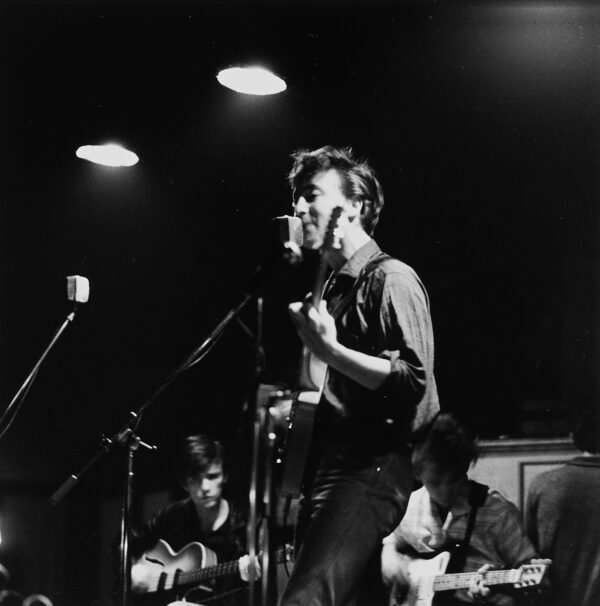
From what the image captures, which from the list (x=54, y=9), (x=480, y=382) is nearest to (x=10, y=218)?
(x=54, y=9)

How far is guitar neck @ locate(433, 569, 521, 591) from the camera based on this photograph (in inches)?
92.6

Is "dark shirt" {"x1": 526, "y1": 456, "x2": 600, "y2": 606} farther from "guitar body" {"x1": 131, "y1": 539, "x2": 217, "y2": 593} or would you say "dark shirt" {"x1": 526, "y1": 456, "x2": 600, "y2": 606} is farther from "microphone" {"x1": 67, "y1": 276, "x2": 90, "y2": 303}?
"microphone" {"x1": 67, "y1": 276, "x2": 90, "y2": 303}

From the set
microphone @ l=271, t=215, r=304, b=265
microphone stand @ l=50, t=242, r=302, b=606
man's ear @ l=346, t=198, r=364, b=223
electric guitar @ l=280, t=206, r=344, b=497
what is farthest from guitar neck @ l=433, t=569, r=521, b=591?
microphone @ l=271, t=215, r=304, b=265

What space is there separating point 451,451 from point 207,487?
0.94 meters

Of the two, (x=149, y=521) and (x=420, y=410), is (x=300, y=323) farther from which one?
(x=149, y=521)

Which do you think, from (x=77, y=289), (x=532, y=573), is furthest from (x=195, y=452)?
(x=532, y=573)

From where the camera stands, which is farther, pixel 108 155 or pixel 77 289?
pixel 108 155

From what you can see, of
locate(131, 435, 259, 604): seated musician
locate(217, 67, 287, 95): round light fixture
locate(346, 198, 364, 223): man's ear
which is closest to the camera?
locate(346, 198, 364, 223): man's ear

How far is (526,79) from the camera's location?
249cm

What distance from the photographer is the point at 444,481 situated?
95.7 inches

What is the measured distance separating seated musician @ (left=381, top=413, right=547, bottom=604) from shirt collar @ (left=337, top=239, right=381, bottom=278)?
641mm

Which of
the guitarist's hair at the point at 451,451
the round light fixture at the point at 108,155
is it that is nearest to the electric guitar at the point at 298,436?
the guitarist's hair at the point at 451,451

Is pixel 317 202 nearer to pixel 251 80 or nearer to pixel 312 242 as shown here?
pixel 312 242

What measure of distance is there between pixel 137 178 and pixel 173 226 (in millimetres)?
231
